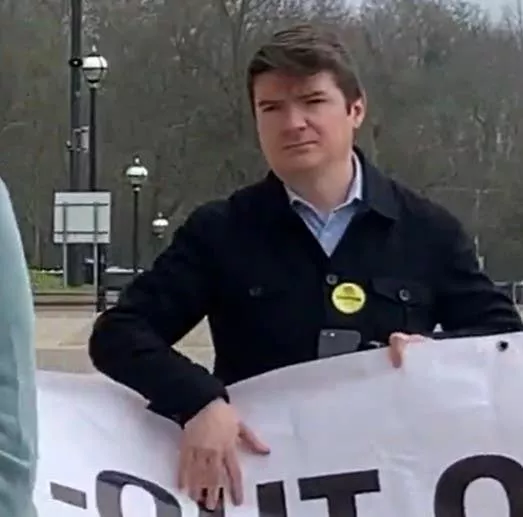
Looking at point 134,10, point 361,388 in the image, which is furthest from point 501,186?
point 361,388

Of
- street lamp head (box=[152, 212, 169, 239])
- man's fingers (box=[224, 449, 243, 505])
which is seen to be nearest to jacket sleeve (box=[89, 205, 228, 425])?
man's fingers (box=[224, 449, 243, 505])

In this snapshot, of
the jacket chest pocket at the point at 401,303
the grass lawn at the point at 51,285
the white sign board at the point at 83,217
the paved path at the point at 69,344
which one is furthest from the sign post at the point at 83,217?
the jacket chest pocket at the point at 401,303

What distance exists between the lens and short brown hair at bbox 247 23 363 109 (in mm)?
2406

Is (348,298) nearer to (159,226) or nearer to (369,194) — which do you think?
(369,194)

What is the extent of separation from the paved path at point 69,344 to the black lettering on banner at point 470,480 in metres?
4.27

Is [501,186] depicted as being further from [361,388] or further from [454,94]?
[361,388]

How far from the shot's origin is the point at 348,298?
246cm

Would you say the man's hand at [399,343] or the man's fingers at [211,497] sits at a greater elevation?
the man's hand at [399,343]

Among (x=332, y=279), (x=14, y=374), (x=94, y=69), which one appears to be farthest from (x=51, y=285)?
(x=14, y=374)

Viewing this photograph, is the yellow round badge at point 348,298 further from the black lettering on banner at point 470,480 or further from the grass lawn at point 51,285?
the grass lawn at point 51,285

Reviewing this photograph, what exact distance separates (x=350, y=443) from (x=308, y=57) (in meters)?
0.68

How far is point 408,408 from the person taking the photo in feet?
8.35

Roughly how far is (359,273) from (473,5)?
4292cm

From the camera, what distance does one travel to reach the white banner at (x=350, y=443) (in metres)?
2.50
